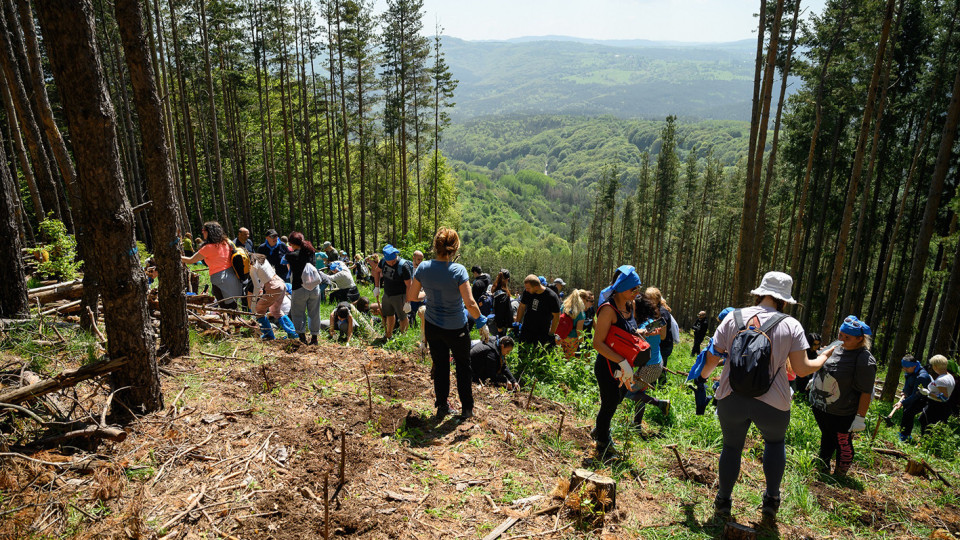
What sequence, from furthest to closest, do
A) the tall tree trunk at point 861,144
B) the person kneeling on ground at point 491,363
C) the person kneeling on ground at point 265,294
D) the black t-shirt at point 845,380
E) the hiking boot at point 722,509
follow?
1. the tall tree trunk at point 861,144
2. the person kneeling on ground at point 265,294
3. the person kneeling on ground at point 491,363
4. the black t-shirt at point 845,380
5. the hiking boot at point 722,509

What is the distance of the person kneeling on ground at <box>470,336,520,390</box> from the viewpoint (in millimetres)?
6816

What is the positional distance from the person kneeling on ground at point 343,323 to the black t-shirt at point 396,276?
88 centimetres

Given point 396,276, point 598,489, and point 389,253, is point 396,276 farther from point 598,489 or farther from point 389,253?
point 598,489

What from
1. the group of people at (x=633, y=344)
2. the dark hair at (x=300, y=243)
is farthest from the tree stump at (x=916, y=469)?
the dark hair at (x=300, y=243)

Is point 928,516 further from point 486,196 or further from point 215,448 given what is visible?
point 486,196

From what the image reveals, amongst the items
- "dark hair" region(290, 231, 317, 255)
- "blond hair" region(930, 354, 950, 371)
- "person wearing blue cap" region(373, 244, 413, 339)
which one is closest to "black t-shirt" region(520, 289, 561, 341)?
"person wearing blue cap" region(373, 244, 413, 339)

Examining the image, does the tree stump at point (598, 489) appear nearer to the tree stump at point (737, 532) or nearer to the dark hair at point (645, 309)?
the tree stump at point (737, 532)

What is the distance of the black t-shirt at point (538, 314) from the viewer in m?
7.42

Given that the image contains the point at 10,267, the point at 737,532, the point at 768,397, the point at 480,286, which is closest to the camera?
the point at 737,532

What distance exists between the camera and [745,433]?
12.0 ft

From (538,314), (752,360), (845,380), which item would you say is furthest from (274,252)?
(845,380)

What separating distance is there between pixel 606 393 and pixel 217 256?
255 inches

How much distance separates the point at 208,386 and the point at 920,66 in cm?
2419

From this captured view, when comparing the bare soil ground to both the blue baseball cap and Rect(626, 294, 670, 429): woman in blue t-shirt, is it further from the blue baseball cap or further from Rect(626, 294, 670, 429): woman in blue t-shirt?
the blue baseball cap
